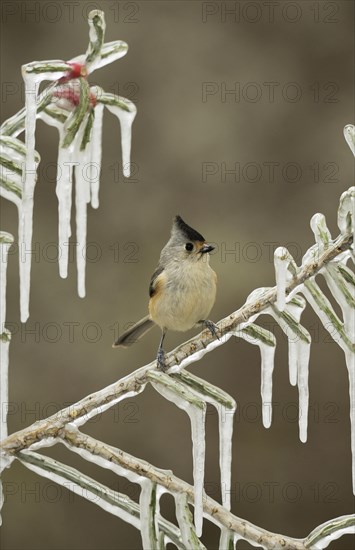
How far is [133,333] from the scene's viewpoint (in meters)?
1.14

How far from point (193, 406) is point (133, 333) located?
18.9 inches

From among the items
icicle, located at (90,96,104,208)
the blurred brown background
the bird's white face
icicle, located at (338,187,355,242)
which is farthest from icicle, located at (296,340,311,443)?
the blurred brown background

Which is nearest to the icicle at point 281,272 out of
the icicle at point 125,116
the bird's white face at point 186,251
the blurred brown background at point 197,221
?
the icicle at point 125,116

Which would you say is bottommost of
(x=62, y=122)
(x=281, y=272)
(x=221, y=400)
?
(x=221, y=400)

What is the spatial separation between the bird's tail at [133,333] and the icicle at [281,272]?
0.49 metres

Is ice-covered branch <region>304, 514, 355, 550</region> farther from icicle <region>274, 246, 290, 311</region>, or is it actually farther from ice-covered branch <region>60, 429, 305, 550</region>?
icicle <region>274, 246, 290, 311</region>

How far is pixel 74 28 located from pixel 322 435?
4.45 feet

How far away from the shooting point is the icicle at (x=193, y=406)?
67cm

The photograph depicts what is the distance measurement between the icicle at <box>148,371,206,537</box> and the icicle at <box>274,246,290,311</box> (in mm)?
106

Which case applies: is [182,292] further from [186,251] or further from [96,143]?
[96,143]

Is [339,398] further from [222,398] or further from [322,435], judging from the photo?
[222,398]

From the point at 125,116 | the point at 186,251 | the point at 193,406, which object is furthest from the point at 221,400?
the point at 186,251

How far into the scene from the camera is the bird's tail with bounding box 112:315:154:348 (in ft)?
3.65

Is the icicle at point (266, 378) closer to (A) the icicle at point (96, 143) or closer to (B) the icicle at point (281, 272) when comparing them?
A: (B) the icicle at point (281, 272)
